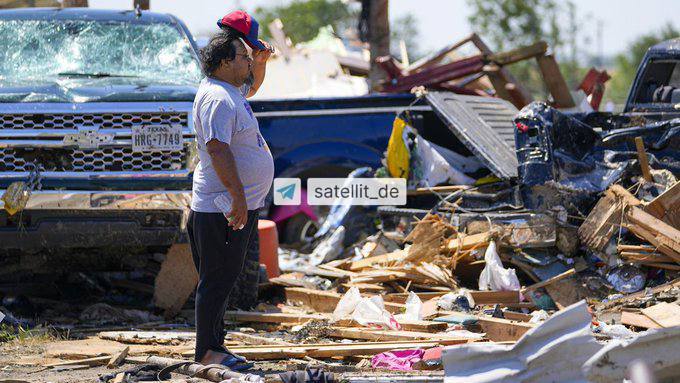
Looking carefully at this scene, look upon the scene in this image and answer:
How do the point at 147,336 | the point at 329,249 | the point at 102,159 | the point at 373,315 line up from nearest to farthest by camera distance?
1. the point at 147,336
2. the point at 373,315
3. the point at 102,159
4. the point at 329,249

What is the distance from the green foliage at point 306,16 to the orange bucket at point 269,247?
26535 mm

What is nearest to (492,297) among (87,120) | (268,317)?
(268,317)

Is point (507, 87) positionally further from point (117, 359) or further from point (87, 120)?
point (117, 359)

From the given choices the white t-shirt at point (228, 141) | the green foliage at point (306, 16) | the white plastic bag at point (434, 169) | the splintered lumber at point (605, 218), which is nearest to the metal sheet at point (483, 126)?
the white plastic bag at point (434, 169)

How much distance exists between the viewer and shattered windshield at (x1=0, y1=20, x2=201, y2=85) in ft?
27.4

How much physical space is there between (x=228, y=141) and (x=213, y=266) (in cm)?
74

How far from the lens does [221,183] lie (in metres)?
5.55

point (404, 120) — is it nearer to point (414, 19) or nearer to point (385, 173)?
point (385, 173)

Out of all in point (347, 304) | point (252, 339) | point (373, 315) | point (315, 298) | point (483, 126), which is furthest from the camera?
point (483, 126)

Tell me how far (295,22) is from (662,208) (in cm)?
3171

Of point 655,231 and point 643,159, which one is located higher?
point 643,159

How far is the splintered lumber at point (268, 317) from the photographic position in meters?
7.53

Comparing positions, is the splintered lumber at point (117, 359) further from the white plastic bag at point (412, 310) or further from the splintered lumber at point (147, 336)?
the white plastic bag at point (412, 310)

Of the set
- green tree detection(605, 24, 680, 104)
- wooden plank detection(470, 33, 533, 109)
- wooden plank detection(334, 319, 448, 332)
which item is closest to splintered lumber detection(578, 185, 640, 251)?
wooden plank detection(334, 319, 448, 332)
